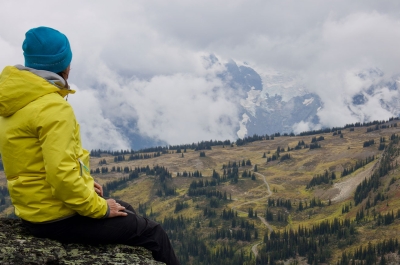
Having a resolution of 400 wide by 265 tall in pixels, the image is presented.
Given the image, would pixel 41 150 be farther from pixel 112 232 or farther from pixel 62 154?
pixel 112 232

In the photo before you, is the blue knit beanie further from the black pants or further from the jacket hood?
the black pants

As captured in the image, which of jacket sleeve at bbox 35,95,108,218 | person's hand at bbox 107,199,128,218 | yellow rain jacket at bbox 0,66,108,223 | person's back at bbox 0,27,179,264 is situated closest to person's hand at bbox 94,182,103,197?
person's hand at bbox 107,199,128,218

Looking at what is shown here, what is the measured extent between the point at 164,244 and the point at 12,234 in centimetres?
488

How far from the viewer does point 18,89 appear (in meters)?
12.7

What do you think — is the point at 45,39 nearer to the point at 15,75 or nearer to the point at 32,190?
the point at 15,75

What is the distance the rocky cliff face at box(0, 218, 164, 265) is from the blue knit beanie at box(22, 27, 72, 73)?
524 cm

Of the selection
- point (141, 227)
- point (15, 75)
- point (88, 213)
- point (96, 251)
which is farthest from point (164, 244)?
point (15, 75)

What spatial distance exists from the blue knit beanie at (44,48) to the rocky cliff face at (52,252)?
5239 mm

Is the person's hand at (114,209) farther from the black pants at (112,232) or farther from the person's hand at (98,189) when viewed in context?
the person's hand at (98,189)

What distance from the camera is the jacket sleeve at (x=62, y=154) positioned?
1203 centimetres

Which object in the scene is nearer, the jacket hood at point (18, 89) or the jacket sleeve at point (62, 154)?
the jacket sleeve at point (62, 154)

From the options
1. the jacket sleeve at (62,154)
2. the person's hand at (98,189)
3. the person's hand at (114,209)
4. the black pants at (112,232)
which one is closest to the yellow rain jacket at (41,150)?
the jacket sleeve at (62,154)

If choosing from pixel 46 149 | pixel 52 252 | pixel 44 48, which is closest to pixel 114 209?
pixel 52 252

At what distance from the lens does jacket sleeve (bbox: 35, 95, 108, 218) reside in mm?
12031
